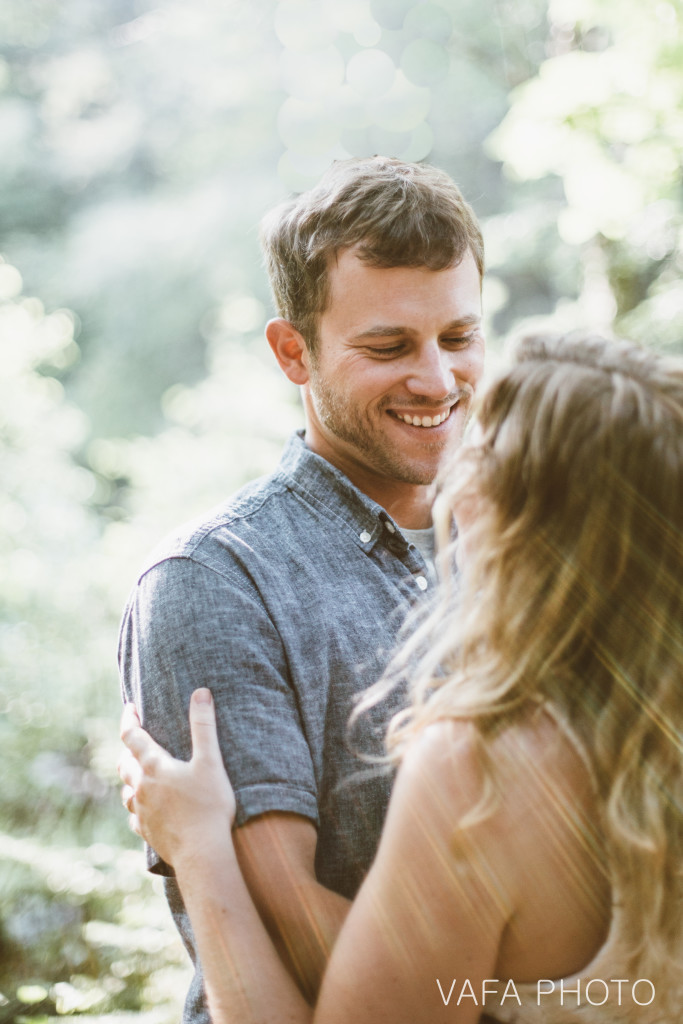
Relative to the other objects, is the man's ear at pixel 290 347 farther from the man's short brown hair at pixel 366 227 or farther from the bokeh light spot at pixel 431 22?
the bokeh light spot at pixel 431 22

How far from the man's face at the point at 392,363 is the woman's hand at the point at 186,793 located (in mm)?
738

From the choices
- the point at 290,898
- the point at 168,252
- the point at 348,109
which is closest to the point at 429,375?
the point at 290,898

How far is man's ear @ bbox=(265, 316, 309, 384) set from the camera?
204 centimetres

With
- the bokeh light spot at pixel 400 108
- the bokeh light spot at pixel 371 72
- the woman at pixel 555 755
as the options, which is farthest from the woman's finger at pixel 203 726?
the bokeh light spot at pixel 371 72

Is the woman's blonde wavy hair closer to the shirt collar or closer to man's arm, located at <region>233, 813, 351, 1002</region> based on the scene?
man's arm, located at <region>233, 813, 351, 1002</region>

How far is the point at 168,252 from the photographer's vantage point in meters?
9.47

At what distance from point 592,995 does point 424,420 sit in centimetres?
119

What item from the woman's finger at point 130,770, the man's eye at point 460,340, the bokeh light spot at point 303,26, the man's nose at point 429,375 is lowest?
the woman's finger at point 130,770

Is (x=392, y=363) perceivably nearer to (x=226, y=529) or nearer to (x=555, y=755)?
(x=226, y=529)

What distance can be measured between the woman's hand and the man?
0.03 meters

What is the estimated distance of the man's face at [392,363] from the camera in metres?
1.84

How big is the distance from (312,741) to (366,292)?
37.1 inches

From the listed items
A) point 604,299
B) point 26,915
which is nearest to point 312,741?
point 26,915

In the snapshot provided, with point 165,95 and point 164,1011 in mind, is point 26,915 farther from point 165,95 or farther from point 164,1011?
point 165,95
